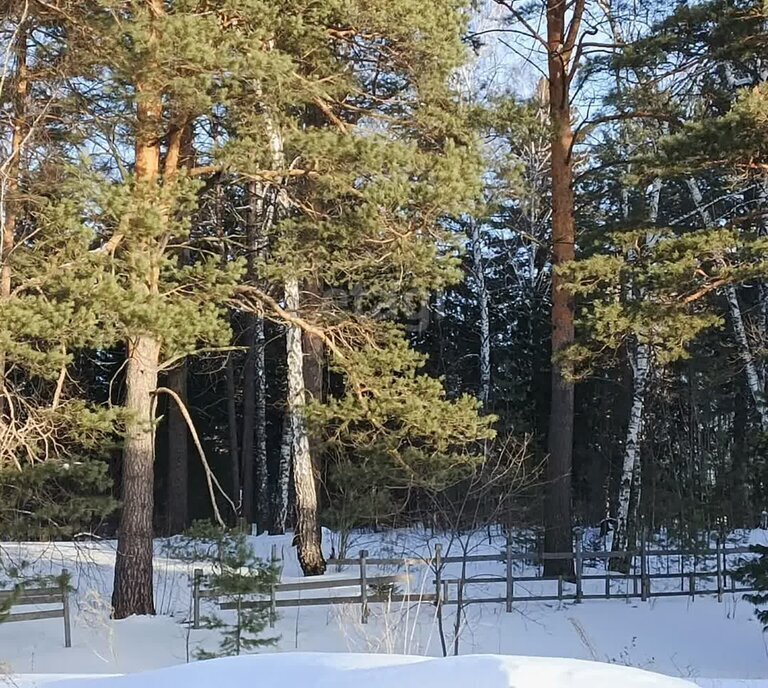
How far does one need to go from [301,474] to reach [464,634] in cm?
389

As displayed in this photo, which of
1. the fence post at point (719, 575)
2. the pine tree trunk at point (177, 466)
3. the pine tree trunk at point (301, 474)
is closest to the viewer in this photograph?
the pine tree trunk at point (301, 474)

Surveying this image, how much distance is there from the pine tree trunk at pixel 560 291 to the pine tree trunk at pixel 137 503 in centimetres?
621

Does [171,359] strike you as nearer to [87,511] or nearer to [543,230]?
[87,511]

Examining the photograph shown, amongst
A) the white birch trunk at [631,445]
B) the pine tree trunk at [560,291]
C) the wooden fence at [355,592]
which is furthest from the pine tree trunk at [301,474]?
the white birch trunk at [631,445]

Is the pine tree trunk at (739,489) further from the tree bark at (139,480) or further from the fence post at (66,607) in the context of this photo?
the fence post at (66,607)

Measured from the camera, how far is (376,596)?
11.4m

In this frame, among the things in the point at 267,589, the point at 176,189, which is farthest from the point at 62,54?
the point at 267,589

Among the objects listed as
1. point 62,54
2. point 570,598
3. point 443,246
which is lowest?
point 570,598

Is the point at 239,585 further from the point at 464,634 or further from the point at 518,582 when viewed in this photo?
the point at 518,582

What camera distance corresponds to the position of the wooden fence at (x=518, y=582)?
11266mm

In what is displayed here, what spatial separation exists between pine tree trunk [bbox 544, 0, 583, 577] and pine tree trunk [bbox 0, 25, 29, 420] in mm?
7609

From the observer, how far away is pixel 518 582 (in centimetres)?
1416

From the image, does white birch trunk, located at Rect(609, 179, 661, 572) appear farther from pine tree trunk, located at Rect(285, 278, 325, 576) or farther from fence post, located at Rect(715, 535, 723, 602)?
pine tree trunk, located at Rect(285, 278, 325, 576)

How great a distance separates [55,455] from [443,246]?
517 centimetres
